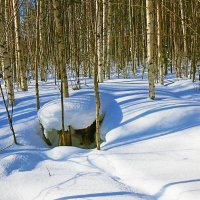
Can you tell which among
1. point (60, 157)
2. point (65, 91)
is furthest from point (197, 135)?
point (65, 91)

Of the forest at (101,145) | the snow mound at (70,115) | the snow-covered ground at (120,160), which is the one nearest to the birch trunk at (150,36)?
the forest at (101,145)

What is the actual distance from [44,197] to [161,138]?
210 centimetres

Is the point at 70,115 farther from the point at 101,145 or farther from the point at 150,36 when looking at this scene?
the point at 150,36

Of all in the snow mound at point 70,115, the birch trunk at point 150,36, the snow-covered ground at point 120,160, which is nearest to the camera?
the snow-covered ground at point 120,160

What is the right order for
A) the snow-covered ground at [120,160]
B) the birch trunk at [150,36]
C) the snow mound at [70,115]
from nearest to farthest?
the snow-covered ground at [120,160] < the snow mound at [70,115] < the birch trunk at [150,36]

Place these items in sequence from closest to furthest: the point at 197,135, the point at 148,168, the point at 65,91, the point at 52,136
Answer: the point at 148,168
the point at 197,135
the point at 52,136
the point at 65,91

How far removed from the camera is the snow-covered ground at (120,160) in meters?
3.55

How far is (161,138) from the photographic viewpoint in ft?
16.0

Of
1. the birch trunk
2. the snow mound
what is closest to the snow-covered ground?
the snow mound

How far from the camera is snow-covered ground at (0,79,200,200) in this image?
11.7 ft

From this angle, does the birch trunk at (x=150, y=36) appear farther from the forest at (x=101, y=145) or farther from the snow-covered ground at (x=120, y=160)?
the snow-covered ground at (x=120, y=160)

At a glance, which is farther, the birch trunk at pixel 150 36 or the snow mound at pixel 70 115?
the birch trunk at pixel 150 36

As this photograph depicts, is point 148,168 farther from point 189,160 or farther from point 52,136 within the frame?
point 52,136

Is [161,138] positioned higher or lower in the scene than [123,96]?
lower
